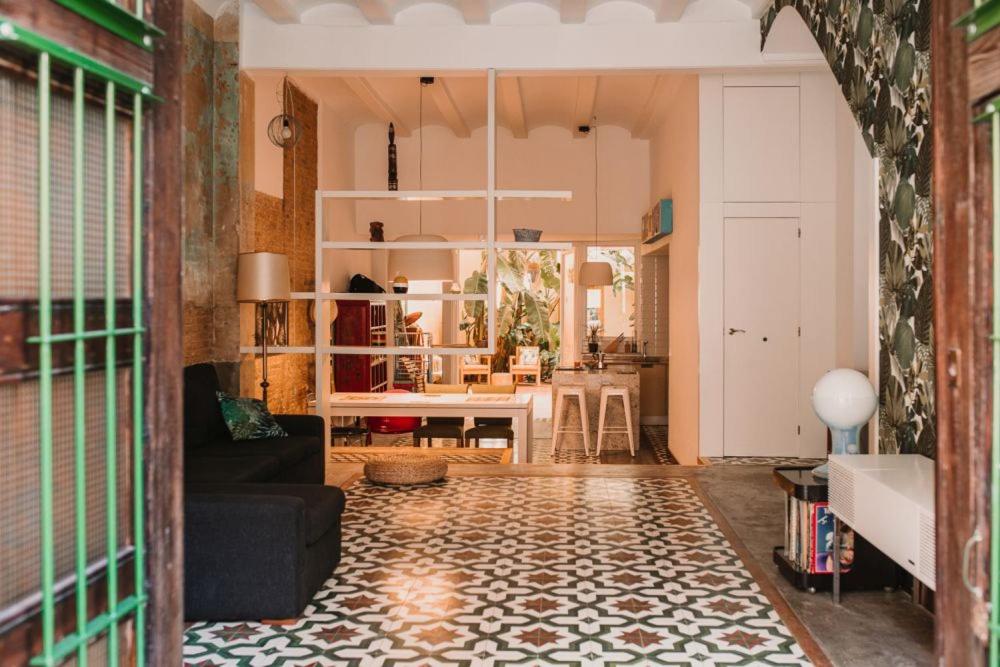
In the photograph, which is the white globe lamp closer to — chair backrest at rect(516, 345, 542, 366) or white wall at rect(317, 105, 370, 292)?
white wall at rect(317, 105, 370, 292)

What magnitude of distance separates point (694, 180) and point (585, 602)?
4758mm

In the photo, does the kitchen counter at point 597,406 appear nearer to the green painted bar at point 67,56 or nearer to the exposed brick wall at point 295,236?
the exposed brick wall at point 295,236

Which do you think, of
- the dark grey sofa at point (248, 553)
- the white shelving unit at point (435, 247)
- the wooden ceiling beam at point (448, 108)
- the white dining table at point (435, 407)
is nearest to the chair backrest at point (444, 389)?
the white dining table at point (435, 407)

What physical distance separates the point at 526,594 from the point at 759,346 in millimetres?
4289

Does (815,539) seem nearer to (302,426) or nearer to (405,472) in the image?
(405,472)

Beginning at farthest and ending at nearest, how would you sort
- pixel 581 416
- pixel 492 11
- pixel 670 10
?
pixel 581 416 → pixel 492 11 → pixel 670 10

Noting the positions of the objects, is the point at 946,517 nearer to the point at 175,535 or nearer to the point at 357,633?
the point at 175,535

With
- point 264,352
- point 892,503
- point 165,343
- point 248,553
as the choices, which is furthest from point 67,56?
point 264,352

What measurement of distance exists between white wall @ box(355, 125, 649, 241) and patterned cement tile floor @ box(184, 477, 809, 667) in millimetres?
5581

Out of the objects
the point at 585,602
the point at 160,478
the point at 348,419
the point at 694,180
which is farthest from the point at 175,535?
the point at 348,419

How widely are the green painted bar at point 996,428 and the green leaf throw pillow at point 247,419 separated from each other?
4.75m

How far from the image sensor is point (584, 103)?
9.37m

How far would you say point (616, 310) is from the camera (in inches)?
462

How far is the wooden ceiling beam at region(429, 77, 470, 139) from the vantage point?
8.78m
